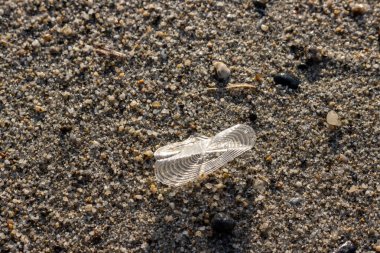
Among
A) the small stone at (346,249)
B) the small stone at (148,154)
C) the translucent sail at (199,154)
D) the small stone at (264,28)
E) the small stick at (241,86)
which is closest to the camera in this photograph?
the translucent sail at (199,154)

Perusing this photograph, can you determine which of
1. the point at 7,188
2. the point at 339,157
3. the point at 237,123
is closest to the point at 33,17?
the point at 7,188

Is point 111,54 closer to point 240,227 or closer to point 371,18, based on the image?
point 240,227

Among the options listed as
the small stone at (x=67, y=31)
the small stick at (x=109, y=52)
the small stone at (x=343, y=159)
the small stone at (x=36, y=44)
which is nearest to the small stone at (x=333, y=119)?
the small stone at (x=343, y=159)

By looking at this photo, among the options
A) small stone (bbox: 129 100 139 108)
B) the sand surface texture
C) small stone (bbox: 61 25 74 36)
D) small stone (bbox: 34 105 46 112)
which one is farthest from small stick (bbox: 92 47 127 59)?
small stone (bbox: 34 105 46 112)

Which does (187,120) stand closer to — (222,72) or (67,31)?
(222,72)

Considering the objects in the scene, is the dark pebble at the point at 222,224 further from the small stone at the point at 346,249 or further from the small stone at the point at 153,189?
the small stone at the point at 346,249
